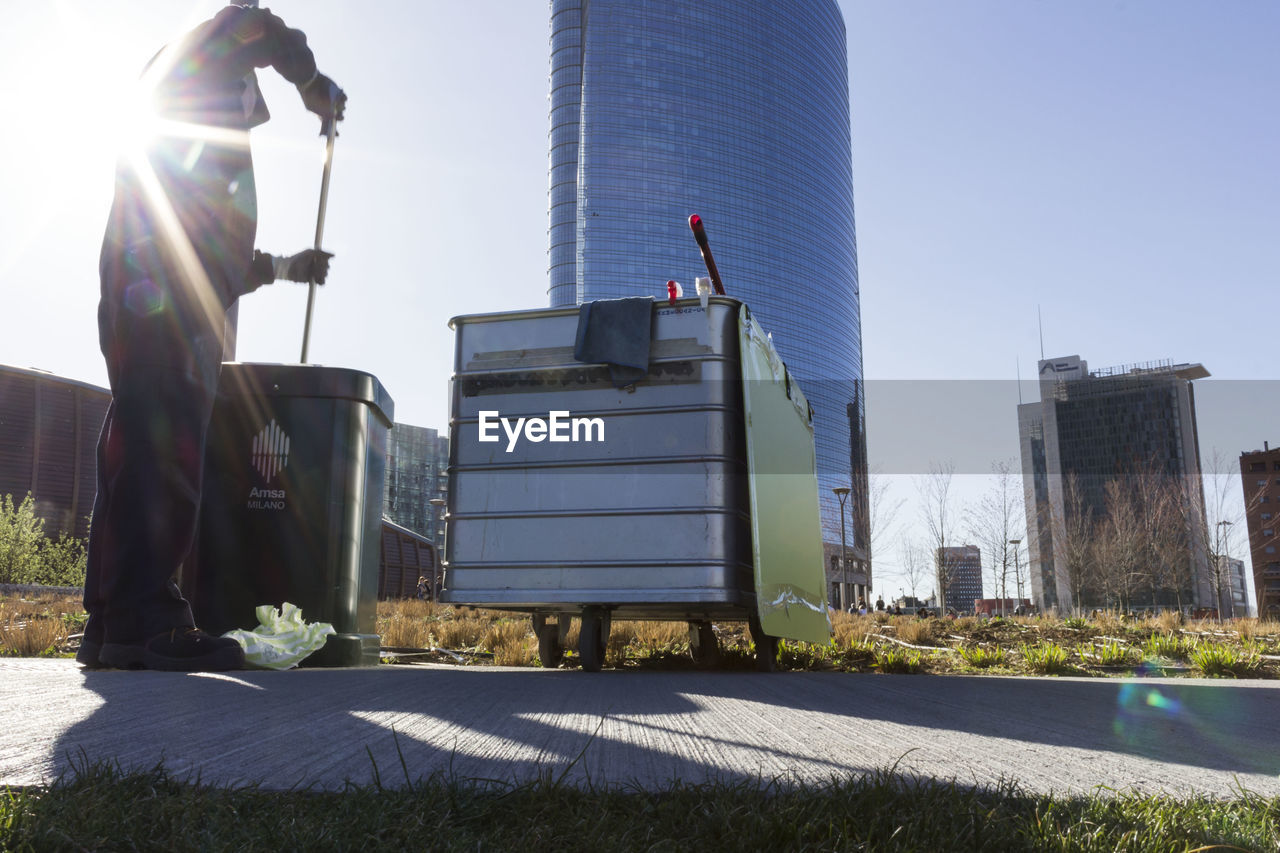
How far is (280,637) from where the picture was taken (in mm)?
4867

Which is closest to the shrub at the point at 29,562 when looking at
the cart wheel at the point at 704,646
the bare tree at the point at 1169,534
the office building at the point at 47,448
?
the cart wheel at the point at 704,646

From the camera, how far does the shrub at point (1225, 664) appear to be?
605cm

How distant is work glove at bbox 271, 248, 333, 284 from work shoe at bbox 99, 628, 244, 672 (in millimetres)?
2422

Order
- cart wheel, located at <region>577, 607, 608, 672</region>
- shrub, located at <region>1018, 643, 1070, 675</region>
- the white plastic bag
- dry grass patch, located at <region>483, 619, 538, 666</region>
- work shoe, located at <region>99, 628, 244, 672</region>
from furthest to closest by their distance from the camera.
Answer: dry grass patch, located at <region>483, 619, 538, 666</region> → shrub, located at <region>1018, 643, 1070, 675</region> → cart wheel, located at <region>577, 607, 608, 672</region> → the white plastic bag → work shoe, located at <region>99, 628, 244, 672</region>

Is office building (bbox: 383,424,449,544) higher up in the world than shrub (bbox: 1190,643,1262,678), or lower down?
higher up

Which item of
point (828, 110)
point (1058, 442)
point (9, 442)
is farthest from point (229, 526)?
point (1058, 442)

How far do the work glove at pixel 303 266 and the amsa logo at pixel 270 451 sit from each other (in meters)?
1.03

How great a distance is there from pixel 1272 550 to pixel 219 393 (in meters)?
153

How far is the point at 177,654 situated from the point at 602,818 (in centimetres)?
355

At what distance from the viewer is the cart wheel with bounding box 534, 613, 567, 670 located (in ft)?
20.4

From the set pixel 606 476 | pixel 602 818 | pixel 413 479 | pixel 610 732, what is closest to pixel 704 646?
pixel 606 476

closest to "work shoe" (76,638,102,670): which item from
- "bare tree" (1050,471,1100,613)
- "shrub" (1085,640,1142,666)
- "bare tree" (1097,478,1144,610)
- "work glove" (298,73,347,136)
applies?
"work glove" (298,73,347,136)

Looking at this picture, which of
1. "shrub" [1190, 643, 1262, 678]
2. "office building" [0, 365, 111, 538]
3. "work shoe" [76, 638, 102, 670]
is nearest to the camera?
"work shoe" [76, 638, 102, 670]

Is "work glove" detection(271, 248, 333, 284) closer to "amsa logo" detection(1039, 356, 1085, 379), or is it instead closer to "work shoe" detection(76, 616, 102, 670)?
"work shoe" detection(76, 616, 102, 670)
